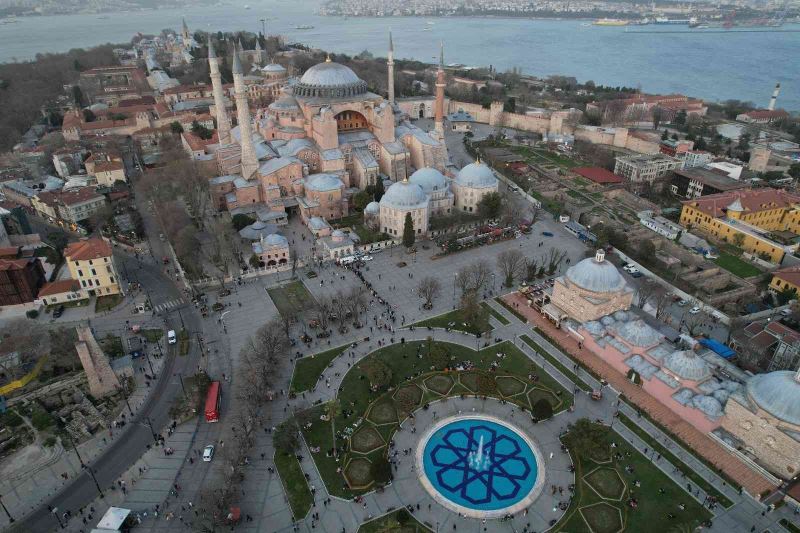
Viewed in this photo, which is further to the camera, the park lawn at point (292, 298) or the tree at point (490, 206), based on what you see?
the tree at point (490, 206)

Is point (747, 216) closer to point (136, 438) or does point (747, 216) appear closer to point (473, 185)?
point (473, 185)

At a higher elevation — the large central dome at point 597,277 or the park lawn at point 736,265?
the large central dome at point 597,277

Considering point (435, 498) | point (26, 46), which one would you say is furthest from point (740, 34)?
point (26, 46)

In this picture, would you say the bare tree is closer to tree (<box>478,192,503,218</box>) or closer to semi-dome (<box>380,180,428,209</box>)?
tree (<box>478,192,503,218</box>)

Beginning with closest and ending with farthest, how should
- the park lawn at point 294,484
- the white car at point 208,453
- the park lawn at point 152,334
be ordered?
1. the park lawn at point 294,484
2. the white car at point 208,453
3. the park lawn at point 152,334

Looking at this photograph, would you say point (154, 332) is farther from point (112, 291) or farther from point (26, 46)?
point (26, 46)

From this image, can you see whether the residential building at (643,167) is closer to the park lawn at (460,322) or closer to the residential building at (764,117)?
the residential building at (764,117)

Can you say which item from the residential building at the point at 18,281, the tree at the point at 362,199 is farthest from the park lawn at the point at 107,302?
the tree at the point at 362,199
